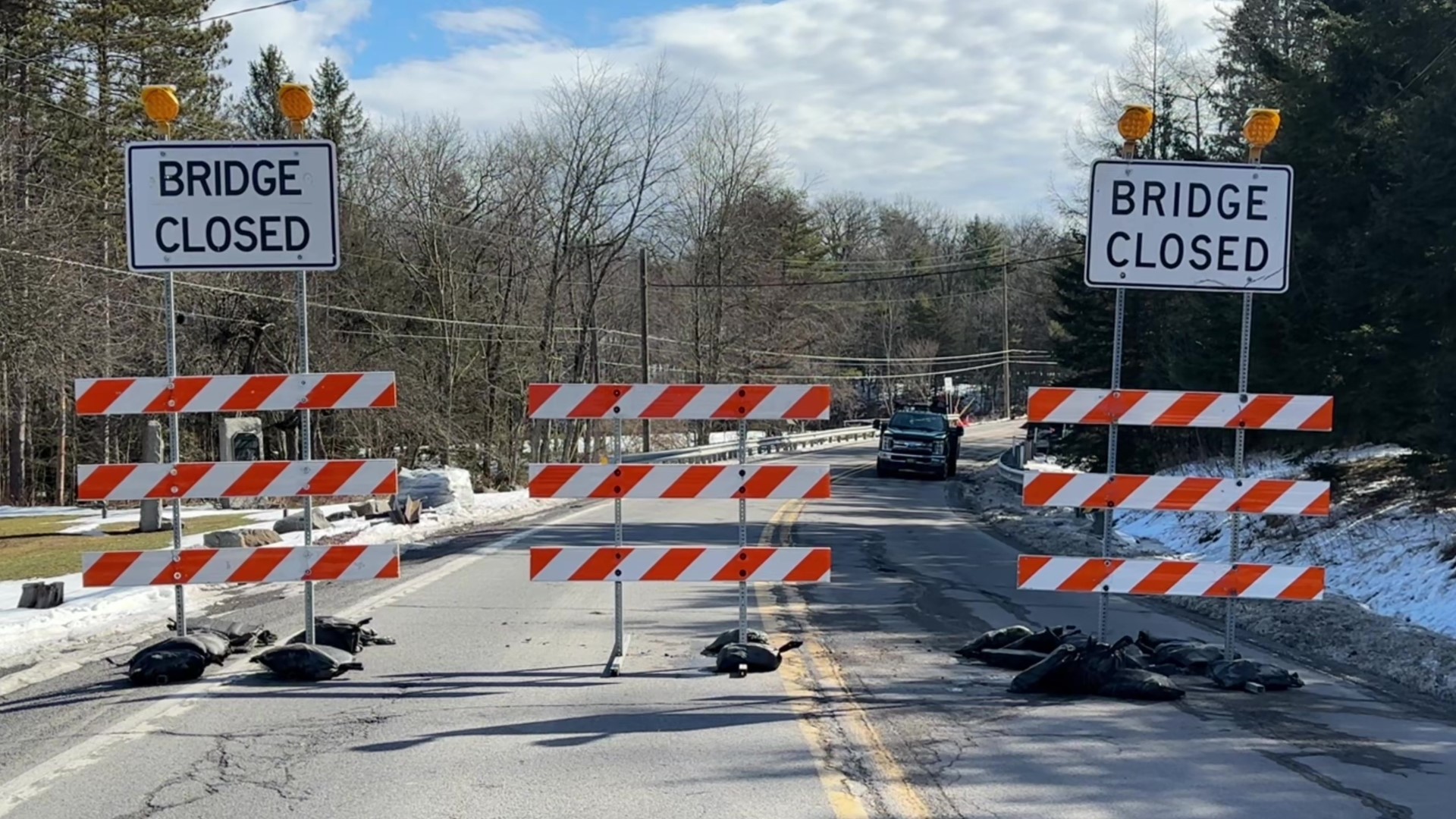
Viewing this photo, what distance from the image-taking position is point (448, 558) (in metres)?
13.7

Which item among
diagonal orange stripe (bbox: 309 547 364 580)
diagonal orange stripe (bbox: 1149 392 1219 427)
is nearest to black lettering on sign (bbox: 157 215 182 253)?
diagonal orange stripe (bbox: 309 547 364 580)

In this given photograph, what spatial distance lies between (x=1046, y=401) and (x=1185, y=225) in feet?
5.44

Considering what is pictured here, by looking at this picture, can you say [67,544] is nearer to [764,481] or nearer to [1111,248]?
[764,481]

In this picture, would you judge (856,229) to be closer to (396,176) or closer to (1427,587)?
(396,176)

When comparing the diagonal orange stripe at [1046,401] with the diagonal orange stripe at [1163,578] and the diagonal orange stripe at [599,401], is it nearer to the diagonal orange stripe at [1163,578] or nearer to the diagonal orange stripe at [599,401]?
the diagonal orange stripe at [1163,578]

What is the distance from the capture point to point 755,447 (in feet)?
167

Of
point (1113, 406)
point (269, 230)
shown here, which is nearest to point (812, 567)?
point (1113, 406)

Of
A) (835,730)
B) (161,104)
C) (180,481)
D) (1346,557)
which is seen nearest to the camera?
(835,730)

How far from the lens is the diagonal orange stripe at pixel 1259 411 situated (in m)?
7.57

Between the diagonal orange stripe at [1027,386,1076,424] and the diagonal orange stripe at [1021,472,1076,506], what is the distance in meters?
0.40

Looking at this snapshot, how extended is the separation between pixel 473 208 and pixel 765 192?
76.4ft

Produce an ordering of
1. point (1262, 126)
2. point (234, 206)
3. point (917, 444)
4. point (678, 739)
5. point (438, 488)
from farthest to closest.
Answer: point (917, 444) < point (438, 488) < point (1262, 126) < point (234, 206) < point (678, 739)

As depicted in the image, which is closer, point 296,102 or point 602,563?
point 296,102

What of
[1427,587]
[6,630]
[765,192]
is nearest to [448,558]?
[6,630]
